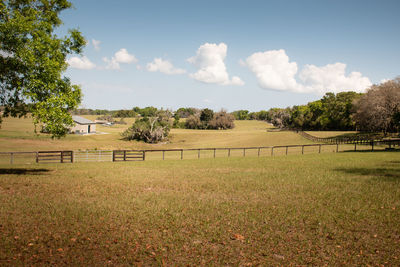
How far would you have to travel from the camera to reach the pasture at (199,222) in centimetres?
659

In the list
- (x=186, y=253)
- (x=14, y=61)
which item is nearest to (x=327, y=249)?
(x=186, y=253)

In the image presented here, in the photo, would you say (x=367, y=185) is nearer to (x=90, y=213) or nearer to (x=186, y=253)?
(x=186, y=253)

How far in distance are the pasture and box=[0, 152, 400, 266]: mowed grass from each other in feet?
0.10

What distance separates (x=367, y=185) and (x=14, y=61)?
832 inches

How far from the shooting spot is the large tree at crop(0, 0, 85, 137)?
14.8m

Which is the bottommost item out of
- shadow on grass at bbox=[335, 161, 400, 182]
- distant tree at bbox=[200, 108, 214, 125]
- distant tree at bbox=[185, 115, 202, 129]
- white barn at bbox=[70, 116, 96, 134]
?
shadow on grass at bbox=[335, 161, 400, 182]

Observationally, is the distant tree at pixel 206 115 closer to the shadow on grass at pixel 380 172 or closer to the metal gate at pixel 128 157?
the metal gate at pixel 128 157

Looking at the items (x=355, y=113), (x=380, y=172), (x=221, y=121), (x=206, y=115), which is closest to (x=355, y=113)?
(x=355, y=113)

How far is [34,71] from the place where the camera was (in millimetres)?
15383

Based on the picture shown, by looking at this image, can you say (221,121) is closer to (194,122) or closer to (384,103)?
(194,122)

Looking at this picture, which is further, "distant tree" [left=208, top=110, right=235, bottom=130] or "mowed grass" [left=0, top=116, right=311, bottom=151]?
"distant tree" [left=208, top=110, right=235, bottom=130]

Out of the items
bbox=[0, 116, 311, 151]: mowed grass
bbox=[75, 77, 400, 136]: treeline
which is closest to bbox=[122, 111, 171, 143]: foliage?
bbox=[0, 116, 311, 151]: mowed grass

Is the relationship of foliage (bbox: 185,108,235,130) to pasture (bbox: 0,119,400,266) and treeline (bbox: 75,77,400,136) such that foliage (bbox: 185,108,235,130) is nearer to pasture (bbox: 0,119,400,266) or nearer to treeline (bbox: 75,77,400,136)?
treeline (bbox: 75,77,400,136)

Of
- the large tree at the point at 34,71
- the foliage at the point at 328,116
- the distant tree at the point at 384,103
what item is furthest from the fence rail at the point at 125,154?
the foliage at the point at 328,116
